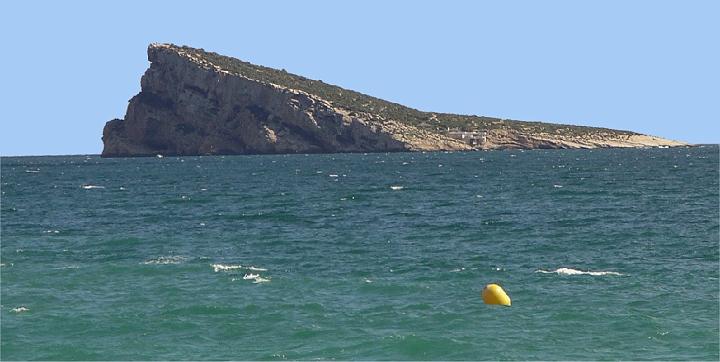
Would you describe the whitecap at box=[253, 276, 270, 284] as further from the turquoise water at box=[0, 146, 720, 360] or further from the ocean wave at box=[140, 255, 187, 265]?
the ocean wave at box=[140, 255, 187, 265]

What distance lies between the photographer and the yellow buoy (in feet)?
98.5

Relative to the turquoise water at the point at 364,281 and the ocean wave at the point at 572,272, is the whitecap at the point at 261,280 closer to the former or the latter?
the turquoise water at the point at 364,281

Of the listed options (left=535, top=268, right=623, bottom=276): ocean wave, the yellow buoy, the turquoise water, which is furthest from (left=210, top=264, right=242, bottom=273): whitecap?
the yellow buoy

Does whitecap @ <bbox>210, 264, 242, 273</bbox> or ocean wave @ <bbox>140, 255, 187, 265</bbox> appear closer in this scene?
whitecap @ <bbox>210, 264, 242, 273</bbox>

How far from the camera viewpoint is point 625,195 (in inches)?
2997

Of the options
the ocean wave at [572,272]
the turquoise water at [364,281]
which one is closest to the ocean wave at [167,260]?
the turquoise water at [364,281]

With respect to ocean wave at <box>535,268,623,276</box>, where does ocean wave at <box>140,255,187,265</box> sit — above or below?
below

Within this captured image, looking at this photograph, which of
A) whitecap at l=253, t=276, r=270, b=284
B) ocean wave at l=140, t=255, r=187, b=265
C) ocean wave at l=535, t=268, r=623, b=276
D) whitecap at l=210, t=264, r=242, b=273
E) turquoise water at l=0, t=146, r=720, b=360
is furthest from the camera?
ocean wave at l=140, t=255, r=187, b=265

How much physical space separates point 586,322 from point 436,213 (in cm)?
3619

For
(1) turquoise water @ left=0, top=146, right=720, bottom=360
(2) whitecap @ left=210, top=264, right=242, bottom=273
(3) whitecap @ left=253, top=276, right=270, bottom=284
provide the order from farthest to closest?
(2) whitecap @ left=210, top=264, right=242, bottom=273 < (3) whitecap @ left=253, top=276, right=270, bottom=284 < (1) turquoise water @ left=0, top=146, right=720, bottom=360

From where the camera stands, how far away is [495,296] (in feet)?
98.6


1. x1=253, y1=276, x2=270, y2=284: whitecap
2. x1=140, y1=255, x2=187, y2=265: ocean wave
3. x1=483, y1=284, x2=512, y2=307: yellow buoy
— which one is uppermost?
x1=483, y1=284, x2=512, y2=307: yellow buoy

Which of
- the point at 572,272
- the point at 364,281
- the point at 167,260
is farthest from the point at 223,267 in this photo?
the point at 572,272

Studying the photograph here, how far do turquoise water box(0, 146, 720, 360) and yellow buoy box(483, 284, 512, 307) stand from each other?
47cm
